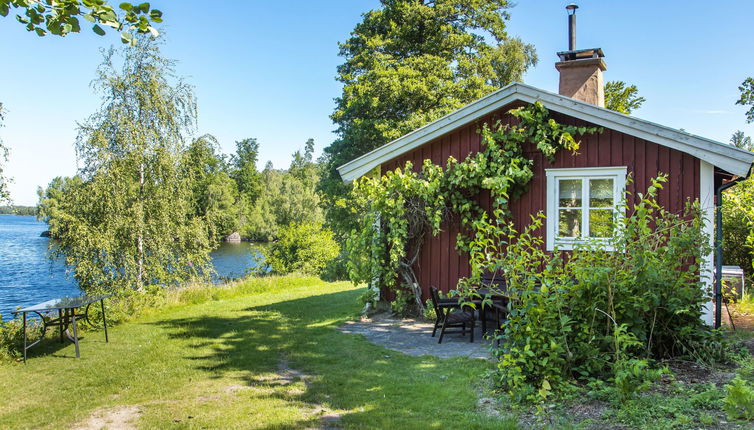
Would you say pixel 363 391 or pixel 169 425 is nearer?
pixel 169 425

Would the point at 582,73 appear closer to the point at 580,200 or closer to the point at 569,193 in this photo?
the point at 569,193

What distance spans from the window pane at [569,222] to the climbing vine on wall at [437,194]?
0.82 meters

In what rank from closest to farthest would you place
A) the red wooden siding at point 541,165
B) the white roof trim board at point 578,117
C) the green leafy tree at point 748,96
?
1. the white roof trim board at point 578,117
2. the red wooden siding at point 541,165
3. the green leafy tree at point 748,96

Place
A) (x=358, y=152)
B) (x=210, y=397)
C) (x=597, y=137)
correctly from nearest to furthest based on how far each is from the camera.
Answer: (x=210, y=397) < (x=597, y=137) < (x=358, y=152)

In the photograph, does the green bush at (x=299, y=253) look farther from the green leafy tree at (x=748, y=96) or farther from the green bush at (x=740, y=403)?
the green leafy tree at (x=748, y=96)

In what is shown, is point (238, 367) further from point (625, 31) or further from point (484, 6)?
point (484, 6)

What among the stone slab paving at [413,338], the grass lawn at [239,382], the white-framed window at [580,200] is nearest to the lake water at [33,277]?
the grass lawn at [239,382]

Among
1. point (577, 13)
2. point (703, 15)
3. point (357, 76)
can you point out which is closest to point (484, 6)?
point (357, 76)

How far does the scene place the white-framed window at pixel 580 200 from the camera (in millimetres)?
7562

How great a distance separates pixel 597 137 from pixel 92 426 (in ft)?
26.2

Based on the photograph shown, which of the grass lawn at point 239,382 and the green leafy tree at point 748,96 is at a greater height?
the green leafy tree at point 748,96

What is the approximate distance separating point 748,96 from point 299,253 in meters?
22.4

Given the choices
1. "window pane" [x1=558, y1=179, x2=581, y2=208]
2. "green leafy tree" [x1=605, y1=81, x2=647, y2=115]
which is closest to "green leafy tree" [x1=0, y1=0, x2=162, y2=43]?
"window pane" [x1=558, y1=179, x2=581, y2=208]

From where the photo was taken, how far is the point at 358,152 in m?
22.2
